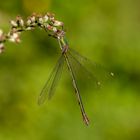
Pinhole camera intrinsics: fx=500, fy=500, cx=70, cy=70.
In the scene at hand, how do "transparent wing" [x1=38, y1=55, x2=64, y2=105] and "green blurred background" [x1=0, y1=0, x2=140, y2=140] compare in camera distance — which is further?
"green blurred background" [x1=0, y1=0, x2=140, y2=140]

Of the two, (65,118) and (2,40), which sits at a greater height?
(65,118)

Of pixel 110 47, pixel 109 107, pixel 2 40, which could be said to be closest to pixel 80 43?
pixel 110 47

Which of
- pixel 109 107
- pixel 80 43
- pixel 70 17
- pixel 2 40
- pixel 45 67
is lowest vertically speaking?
pixel 2 40

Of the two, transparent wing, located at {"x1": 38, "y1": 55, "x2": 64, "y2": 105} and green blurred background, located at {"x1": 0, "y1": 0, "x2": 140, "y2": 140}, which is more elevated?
green blurred background, located at {"x1": 0, "y1": 0, "x2": 140, "y2": 140}

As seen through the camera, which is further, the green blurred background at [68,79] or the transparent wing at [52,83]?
the green blurred background at [68,79]

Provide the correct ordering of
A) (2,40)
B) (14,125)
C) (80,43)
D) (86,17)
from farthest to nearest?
1. (86,17)
2. (80,43)
3. (14,125)
4. (2,40)

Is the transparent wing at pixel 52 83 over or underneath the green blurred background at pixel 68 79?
underneath

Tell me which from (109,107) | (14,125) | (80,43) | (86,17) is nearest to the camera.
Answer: (14,125)

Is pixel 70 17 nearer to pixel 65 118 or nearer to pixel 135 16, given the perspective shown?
pixel 135 16
